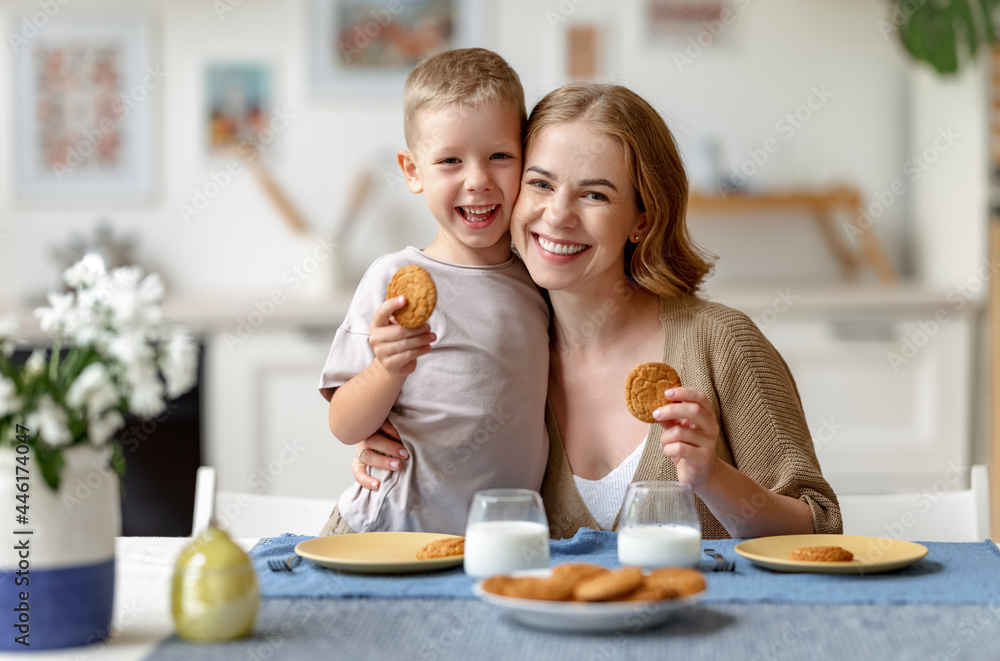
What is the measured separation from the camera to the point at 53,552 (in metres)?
0.91

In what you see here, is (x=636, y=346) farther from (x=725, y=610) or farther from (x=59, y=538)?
(x=59, y=538)

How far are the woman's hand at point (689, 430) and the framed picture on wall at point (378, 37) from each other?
254 cm

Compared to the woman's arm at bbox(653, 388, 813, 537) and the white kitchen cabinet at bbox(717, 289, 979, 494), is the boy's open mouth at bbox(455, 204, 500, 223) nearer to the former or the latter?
the woman's arm at bbox(653, 388, 813, 537)

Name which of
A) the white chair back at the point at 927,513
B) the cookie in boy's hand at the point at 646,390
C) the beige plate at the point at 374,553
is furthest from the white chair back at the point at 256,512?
the white chair back at the point at 927,513

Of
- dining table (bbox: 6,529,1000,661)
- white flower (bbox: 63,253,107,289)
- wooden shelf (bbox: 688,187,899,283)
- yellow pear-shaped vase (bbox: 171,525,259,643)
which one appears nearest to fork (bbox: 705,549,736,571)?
dining table (bbox: 6,529,1000,661)

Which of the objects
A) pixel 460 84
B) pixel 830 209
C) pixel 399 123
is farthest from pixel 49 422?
pixel 830 209

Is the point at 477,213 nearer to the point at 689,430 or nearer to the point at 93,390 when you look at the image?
the point at 689,430

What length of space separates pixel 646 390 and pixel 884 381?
219 centimetres

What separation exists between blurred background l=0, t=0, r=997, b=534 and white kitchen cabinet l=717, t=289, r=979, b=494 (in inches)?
8.0

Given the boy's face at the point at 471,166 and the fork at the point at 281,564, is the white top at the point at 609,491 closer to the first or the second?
the boy's face at the point at 471,166

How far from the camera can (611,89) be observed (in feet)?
5.19

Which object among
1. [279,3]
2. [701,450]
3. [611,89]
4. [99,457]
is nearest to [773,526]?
[701,450]

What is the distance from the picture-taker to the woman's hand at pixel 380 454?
1.48m

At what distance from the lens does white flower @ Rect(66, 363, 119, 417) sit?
0.88m
